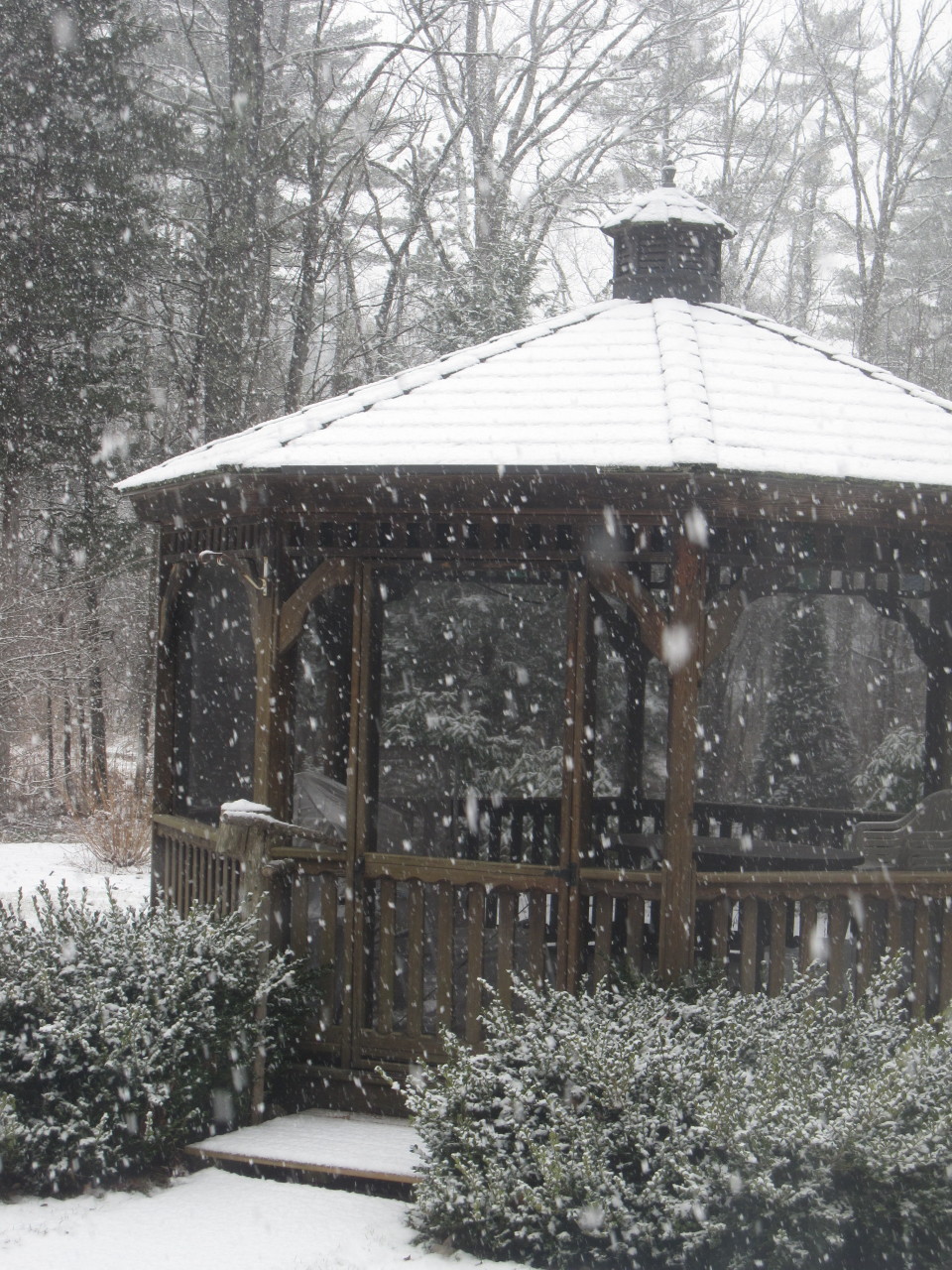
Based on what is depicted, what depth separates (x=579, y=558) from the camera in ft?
21.0

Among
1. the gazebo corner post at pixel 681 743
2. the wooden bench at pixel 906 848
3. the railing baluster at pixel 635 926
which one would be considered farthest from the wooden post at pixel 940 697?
the railing baluster at pixel 635 926

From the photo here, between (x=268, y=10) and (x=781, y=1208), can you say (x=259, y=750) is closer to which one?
(x=781, y=1208)

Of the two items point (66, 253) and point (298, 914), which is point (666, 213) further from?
point (66, 253)

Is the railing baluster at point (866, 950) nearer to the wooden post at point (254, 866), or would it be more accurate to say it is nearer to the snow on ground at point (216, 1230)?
the snow on ground at point (216, 1230)

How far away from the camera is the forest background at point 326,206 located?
1775 cm

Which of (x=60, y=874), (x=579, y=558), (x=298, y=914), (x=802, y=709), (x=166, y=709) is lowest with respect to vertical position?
(x=60, y=874)

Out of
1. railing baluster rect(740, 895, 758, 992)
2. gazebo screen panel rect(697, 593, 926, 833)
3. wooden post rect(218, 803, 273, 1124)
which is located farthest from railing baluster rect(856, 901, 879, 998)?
gazebo screen panel rect(697, 593, 926, 833)

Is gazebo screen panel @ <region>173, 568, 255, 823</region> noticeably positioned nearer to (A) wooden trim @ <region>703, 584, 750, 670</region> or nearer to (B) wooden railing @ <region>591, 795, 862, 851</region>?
(B) wooden railing @ <region>591, 795, 862, 851</region>

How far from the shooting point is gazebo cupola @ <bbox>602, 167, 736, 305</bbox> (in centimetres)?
891

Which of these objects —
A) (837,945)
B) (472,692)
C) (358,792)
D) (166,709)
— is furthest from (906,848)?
(472,692)

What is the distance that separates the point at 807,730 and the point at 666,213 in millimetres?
10143

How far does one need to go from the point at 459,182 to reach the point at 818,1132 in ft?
65.2

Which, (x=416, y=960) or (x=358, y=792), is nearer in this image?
(x=416, y=960)

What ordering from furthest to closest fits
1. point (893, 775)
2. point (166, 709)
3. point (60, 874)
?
point (893, 775) < point (60, 874) < point (166, 709)
